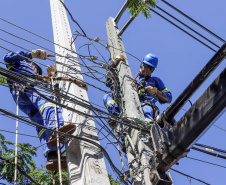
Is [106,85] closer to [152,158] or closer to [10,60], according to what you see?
[10,60]

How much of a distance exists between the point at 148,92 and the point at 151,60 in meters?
0.76

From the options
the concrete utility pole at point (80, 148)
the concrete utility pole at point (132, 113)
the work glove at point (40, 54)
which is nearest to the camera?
the concrete utility pole at point (80, 148)

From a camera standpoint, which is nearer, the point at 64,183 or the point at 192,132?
the point at 192,132

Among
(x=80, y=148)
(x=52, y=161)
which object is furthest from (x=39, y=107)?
(x=80, y=148)

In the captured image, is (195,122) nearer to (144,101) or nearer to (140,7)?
(140,7)

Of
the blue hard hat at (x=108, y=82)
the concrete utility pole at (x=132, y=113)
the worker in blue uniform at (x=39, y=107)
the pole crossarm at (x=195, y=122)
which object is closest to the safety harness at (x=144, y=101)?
the concrete utility pole at (x=132, y=113)

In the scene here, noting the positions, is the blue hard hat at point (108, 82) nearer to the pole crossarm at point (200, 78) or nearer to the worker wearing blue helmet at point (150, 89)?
the worker wearing blue helmet at point (150, 89)

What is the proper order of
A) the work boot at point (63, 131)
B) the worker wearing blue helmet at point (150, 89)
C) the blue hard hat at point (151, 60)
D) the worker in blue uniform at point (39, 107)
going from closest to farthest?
1. the work boot at point (63, 131)
2. the worker in blue uniform at point (39, 107)
3. the worker wearing blue helmet at point (150, 89)
4. the blue hard hat at point (151, 60)

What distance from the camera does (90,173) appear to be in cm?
464

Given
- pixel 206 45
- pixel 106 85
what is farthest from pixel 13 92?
pixel 206 45

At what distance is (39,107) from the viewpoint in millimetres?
6055

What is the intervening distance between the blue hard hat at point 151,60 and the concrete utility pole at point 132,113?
0.47 metres

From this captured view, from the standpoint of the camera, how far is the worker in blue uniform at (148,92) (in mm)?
6561

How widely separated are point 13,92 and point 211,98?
12.4 ft
